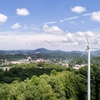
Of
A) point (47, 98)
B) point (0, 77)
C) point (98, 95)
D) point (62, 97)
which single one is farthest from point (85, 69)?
point (0, 77)

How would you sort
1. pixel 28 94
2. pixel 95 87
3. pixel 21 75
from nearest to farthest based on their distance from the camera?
pixel 28 94 < pixel 95 87 < pixel 21 75

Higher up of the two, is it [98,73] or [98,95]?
[98,73]

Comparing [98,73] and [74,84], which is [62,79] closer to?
[74,84]

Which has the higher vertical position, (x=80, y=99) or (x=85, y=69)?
(x=85, y=69)

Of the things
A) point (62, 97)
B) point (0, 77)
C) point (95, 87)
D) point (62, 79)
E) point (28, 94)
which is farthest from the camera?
point (0, 77)

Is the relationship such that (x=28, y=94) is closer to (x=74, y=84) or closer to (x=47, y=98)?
(x=47, y=98)

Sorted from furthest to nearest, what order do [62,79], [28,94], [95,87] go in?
[95,87]
[62,79]
[28,94]

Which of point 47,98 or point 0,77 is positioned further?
point 0,77

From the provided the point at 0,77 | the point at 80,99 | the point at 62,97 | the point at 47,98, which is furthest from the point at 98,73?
the point at 0,77

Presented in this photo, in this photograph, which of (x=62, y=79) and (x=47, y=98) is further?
(x=62, y=79)
